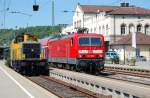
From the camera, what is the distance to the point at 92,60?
3534 cm

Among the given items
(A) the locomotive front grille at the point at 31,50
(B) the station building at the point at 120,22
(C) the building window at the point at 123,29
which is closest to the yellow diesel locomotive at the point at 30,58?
(A) the locomotive front grille at the point at 31,50

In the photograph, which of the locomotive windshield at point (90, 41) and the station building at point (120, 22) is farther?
the station building at point (120, 22)

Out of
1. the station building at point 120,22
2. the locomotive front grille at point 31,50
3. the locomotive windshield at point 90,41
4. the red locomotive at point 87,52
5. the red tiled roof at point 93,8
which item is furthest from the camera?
the red tiled roof at point 93,8

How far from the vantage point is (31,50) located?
122 feet

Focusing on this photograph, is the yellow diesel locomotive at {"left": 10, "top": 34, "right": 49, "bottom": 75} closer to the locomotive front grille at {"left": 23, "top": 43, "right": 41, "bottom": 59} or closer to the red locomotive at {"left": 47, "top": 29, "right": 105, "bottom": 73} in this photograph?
the locomotive front grille at {"left": 23, "top": 43, "right": 41, "bottom": 59}

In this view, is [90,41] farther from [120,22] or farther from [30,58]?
[120,22]

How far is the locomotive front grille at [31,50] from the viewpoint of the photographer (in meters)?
37.0

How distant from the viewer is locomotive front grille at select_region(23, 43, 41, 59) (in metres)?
→ 37.0

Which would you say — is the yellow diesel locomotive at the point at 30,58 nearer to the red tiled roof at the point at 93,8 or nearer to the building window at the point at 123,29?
the building window at the point at 123,29

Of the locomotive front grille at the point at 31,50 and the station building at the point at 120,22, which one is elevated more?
the station building at the point at 120,22

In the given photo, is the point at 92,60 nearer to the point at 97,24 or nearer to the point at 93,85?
the point at 93,85

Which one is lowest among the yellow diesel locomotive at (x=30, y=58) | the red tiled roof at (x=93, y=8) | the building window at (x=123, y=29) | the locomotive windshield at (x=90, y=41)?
the yellow diesel locomotive at (x=30, y=58)

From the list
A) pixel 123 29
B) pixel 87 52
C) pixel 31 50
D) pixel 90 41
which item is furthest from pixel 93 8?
pixel 87 52

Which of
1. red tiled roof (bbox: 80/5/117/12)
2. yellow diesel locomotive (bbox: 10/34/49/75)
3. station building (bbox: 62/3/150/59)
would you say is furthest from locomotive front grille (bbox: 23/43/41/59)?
red tiled roof (bbox: 80/5/117/12)
